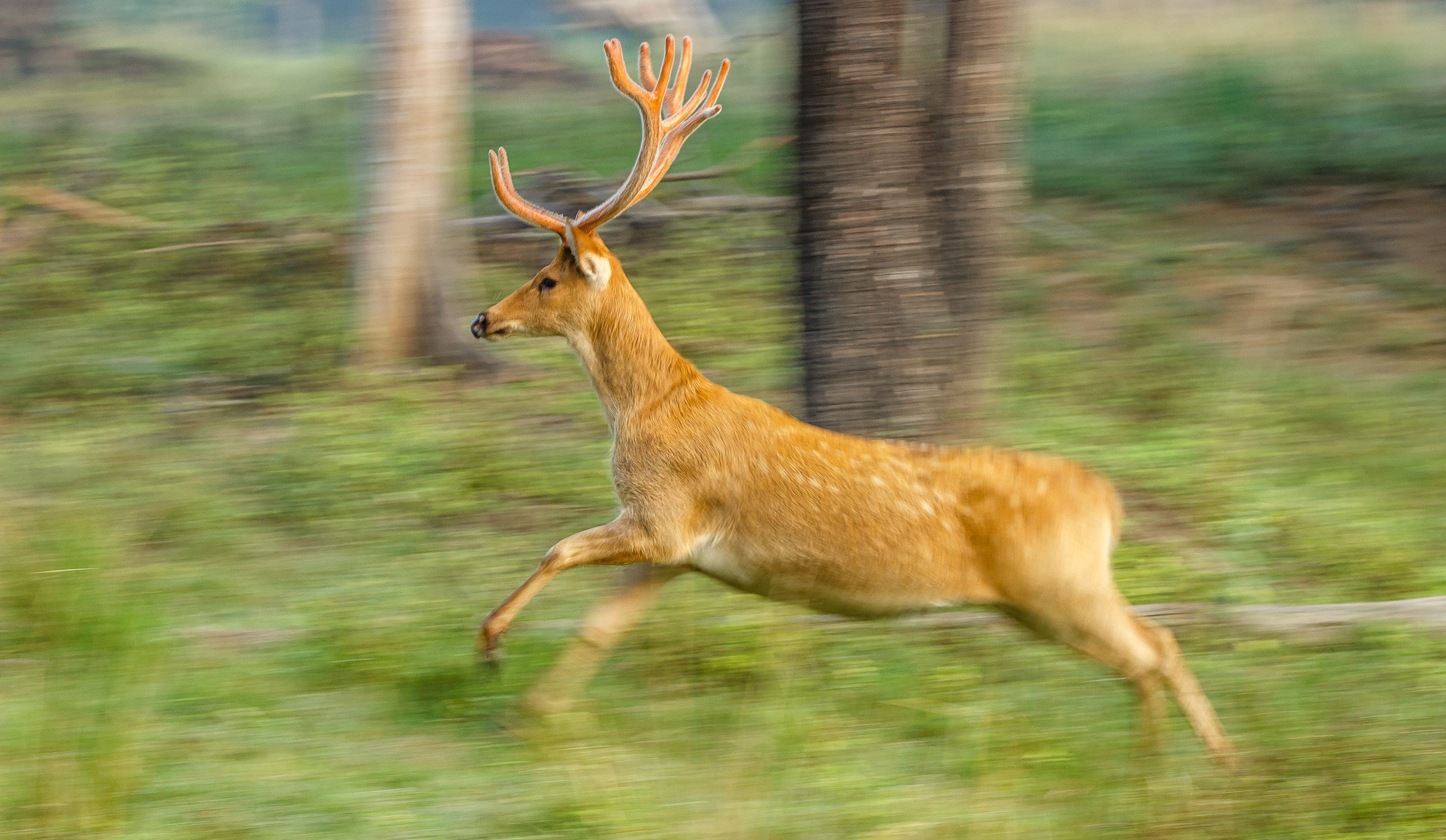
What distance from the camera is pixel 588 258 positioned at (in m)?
5.17

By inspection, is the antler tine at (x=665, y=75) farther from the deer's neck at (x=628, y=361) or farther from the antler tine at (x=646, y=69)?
the deer's neck at (x=628, y=361)

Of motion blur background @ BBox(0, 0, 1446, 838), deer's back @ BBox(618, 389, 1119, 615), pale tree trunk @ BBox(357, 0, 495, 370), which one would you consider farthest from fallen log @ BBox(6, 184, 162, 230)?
deer's back @ BBox(618, 389, 1119, 615)

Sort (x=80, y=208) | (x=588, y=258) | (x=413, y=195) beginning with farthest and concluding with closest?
(x=80, y=208)
(x=413, y=195)
(x=588, y=258)

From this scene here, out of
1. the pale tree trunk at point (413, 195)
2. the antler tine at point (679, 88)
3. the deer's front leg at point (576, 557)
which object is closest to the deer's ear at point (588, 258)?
the antler tine at point (679, 88)

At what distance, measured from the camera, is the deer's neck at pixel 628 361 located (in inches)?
205

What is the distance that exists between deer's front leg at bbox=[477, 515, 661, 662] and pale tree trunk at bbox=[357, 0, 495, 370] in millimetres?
4608

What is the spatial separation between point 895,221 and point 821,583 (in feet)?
5.75

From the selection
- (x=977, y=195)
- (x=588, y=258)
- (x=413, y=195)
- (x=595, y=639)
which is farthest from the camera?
(x=413, y=195)

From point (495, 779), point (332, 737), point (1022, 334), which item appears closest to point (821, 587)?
point (495, 779)

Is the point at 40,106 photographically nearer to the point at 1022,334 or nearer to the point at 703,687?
the point at 1022,334

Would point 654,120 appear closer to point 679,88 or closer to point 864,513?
point 679,88

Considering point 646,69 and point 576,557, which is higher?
point 646,69

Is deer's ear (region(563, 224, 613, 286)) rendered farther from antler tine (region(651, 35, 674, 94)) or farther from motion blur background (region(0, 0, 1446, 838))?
motion blur background (region(0, 0, 1446, 838))

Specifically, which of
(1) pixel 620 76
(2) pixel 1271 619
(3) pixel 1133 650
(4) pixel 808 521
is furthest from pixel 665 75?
(2) pixel 1271 619
